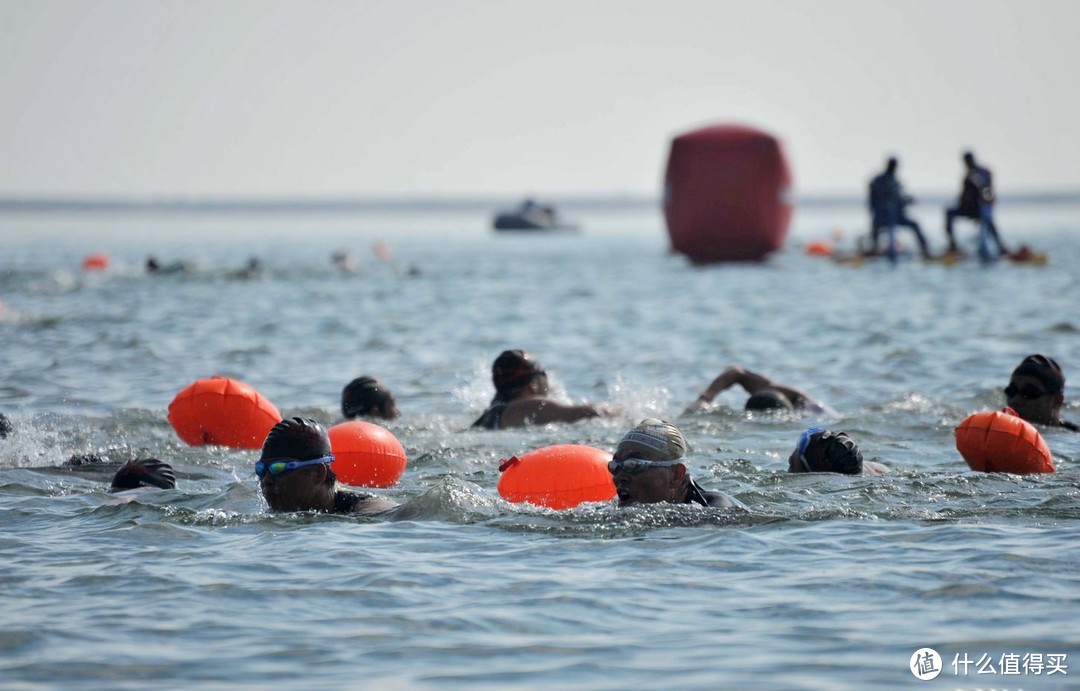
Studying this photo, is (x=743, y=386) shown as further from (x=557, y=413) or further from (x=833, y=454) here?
(x=833, y=454)

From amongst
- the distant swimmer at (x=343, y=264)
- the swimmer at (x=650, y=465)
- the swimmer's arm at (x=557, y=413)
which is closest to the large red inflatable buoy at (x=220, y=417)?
the swimmer's arm at (x=557, y=413)

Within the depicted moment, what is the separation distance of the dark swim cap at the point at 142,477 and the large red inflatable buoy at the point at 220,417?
6.30ft

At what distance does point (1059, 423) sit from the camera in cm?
1244

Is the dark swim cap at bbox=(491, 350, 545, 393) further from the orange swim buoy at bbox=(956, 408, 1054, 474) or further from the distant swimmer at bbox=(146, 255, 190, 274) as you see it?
the distant swimmer at bbox=(146, 255, 190, 274)

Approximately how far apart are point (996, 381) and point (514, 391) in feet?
22.0

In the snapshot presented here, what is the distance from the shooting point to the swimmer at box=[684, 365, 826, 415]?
1362cm

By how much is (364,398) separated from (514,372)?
4.66 ft

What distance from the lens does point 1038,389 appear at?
39.8 ft

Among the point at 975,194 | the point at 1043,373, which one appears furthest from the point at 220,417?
the point at 975,194

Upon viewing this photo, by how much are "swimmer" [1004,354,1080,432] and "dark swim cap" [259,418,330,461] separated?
6.22 m

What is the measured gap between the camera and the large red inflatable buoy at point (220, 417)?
12.2 m

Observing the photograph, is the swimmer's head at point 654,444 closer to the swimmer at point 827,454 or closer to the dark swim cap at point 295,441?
the dark swim cap at point 295,441

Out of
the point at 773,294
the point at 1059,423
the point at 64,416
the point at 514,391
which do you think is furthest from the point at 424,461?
the point at 773,294

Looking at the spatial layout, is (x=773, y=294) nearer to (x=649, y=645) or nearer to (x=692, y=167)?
(x=692, y=167)
